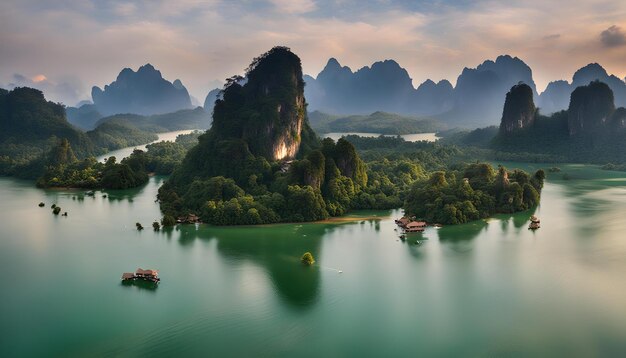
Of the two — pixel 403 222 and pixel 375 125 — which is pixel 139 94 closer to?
pixel 375 125

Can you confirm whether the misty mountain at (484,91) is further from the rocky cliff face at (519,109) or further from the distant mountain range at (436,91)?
the rocky cliff face at (519,109)

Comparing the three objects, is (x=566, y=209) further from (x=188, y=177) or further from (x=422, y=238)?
(x=188, y=177)

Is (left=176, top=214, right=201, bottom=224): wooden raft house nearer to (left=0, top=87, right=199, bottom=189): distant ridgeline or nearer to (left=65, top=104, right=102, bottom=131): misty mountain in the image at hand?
(left=0, top=87, right=199, bottom=189): distant ridgeline

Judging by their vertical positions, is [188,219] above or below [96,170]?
below

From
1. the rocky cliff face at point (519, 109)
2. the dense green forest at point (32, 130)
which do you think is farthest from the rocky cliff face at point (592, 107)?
the dense green forest at point (32, 130)

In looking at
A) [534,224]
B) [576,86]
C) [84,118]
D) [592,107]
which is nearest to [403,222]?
[534,224]

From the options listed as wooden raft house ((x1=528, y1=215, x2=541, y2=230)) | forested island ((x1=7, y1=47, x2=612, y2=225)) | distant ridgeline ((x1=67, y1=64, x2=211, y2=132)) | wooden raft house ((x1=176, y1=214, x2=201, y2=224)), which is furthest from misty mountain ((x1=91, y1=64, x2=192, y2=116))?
wooden raft house ((x1=528, y1=215, x2=541, y2=230))
